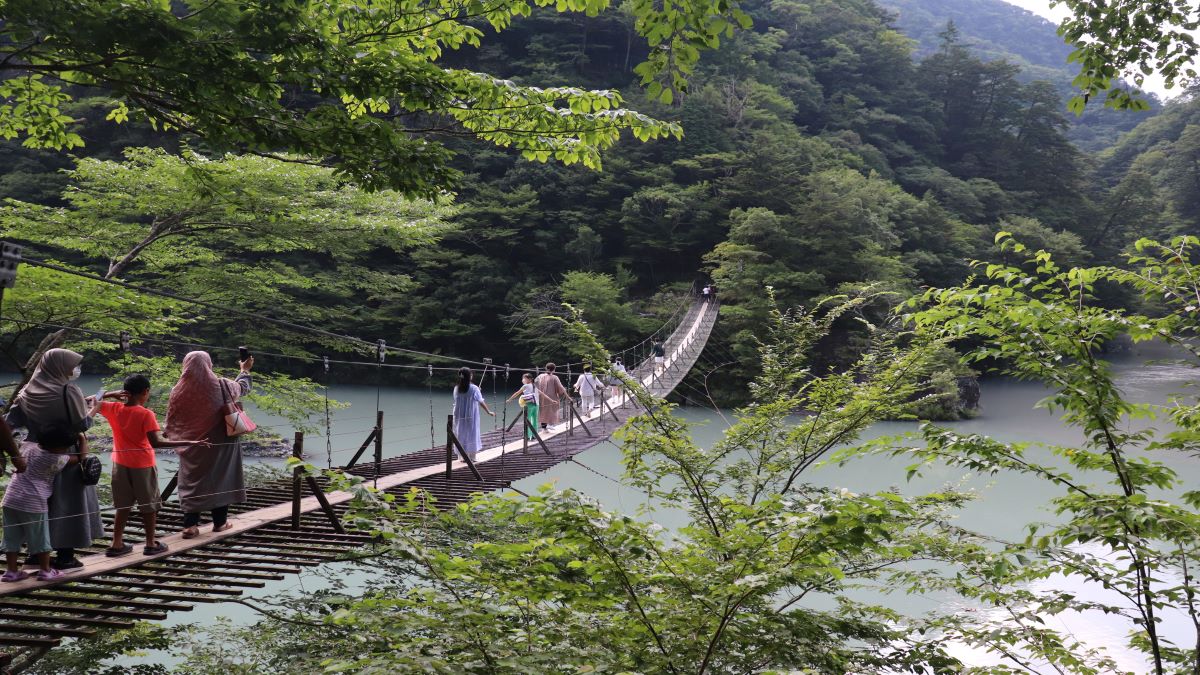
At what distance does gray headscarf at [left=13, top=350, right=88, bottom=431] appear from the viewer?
2117 mm

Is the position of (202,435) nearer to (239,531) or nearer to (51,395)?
(239,531)

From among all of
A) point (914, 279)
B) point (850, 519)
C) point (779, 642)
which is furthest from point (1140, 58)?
point (914, 279)

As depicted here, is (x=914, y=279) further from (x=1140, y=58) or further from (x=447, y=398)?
(x=1140, y=58)

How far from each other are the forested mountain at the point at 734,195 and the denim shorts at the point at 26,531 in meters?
6.80

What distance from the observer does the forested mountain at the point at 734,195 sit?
577 inches

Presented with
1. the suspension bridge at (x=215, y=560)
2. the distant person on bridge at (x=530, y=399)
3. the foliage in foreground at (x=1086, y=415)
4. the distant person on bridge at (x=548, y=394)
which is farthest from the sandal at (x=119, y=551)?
the distant person on bridge at (x=548, y=394)

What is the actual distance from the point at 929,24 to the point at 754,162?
4297 cm

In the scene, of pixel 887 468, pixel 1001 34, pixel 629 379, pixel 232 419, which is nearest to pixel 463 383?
pixel 629 379

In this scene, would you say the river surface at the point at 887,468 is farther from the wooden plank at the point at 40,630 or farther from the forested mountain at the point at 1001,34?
the forested mountain at the point at 1001,34

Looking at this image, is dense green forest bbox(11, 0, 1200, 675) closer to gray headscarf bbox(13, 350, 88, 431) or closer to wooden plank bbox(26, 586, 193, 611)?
wooden plank bbox(26, 586, 193, 611)

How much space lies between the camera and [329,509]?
2.63 m

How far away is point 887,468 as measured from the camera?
1017 cm

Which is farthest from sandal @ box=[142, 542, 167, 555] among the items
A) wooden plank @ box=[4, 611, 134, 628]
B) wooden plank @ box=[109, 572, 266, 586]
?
wooden plank @ box=[4, 611, 134, 628]

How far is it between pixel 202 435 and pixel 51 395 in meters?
0.57
